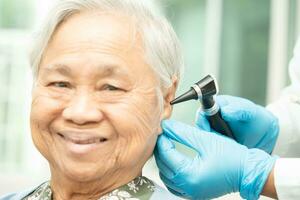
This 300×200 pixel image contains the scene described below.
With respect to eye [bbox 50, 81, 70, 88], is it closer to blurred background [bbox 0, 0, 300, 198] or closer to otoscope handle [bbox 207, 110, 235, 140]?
otoscope handle [bbox 207, 110, 235, 140]

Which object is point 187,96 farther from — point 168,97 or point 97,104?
point 97,104

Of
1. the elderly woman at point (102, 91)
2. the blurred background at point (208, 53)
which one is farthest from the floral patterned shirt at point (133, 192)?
the blurred background at point (208, 53)

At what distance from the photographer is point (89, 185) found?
1351mm

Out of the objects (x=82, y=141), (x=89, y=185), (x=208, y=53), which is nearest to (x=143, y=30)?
(x=82, y=141)

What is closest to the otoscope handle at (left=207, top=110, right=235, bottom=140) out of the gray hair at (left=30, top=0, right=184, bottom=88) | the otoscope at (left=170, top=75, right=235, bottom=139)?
the otoscope at (left=170, top=75, right=235, bottom=139)

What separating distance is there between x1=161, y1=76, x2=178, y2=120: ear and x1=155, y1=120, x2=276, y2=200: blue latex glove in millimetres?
26

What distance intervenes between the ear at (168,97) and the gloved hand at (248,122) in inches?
5.9

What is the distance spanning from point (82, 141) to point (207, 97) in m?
0.36

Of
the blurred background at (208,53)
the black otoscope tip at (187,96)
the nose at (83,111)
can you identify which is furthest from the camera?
the blurred background at (208,53)

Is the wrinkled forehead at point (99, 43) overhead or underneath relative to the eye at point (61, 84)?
overhead

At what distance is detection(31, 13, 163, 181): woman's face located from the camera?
1274 millimetres

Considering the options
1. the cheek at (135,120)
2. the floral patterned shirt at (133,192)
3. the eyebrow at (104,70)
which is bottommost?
the floral patterned shirt at (133,192)

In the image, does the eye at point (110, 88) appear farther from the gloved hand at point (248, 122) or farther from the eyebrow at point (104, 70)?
the gloved hand at point (248, 122)

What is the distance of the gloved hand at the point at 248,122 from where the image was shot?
1.56 meters
